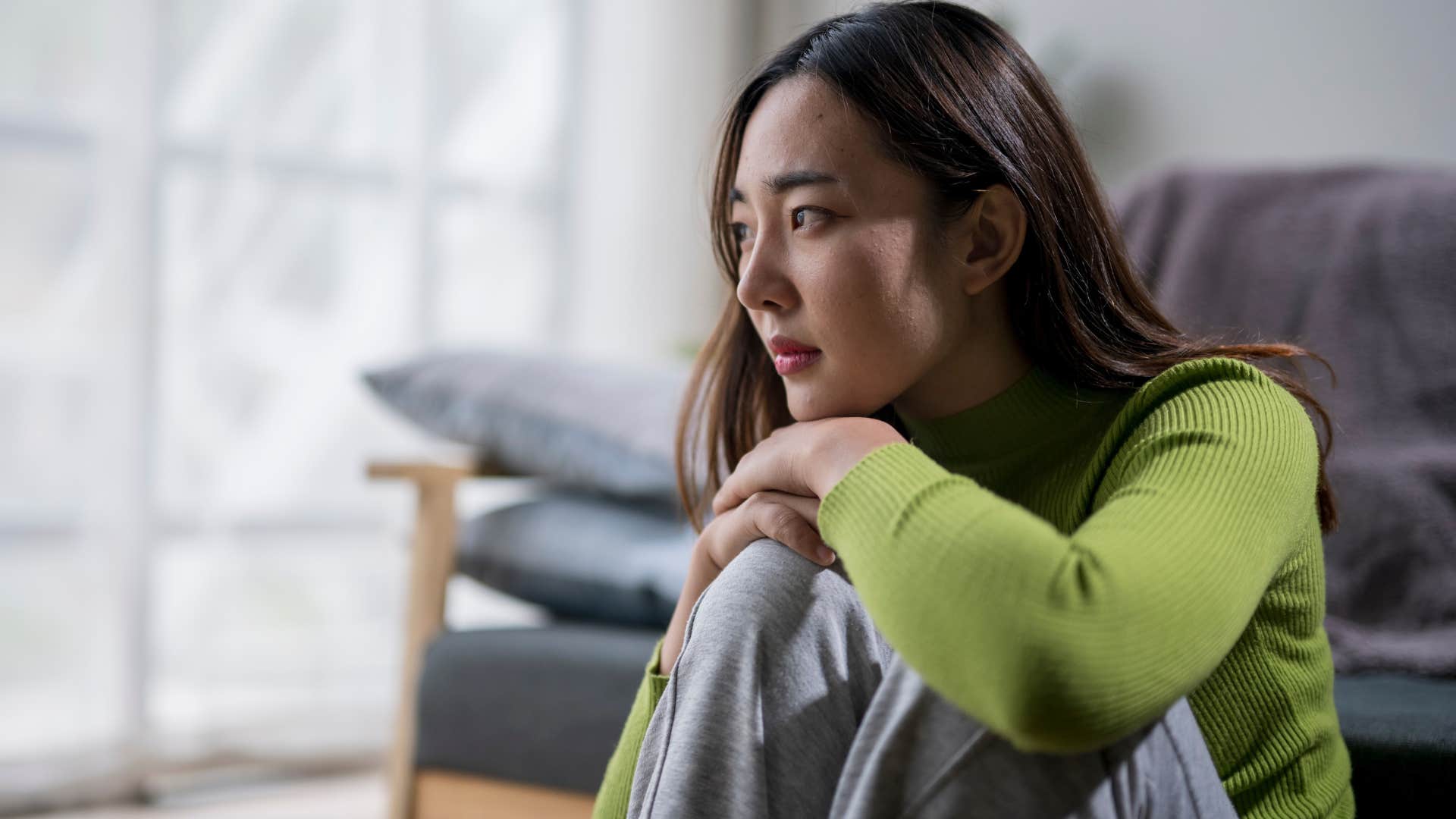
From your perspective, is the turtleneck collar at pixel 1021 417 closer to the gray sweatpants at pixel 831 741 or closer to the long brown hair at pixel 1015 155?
the long brown hair at pixel 1015 155

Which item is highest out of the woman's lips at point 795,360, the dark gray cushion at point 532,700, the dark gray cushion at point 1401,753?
the woman's lips at point 795,360

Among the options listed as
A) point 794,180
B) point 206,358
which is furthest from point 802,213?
point 206,358

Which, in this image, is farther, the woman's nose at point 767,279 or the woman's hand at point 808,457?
the woman's nose at point 767,279

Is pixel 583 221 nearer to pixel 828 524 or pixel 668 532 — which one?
pixel 668 532

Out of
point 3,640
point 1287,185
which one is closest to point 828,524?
point 1287,185

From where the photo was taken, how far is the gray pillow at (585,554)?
169 cm

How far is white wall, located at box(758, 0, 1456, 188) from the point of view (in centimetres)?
214

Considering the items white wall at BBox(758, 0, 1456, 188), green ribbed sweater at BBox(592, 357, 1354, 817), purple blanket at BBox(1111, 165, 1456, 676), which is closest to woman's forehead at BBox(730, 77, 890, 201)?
green ribbed sweater at BBox(592, 357, 1354, 817)

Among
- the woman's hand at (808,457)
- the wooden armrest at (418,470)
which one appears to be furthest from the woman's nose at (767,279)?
the wooden armrest at (418,470)

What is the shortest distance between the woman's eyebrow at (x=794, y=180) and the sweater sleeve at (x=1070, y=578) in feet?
0.80

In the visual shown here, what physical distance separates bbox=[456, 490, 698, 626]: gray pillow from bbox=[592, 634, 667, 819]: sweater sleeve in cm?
60

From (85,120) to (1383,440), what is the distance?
6.89 ft

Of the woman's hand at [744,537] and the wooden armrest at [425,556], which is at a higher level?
the woman's hand at [744,537]

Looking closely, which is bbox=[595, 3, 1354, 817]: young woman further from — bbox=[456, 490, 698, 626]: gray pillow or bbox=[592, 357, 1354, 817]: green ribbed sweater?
bbox=[456, 490, 698, 626]: gray pillow
